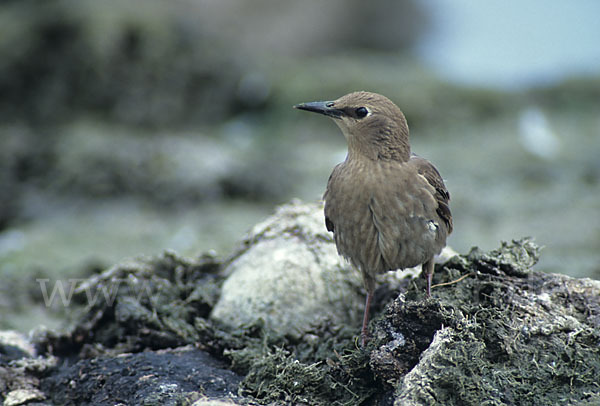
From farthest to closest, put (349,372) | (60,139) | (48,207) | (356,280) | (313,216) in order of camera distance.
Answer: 1. (60,139)
2. (48,207)
3. (313,216)
4. (356,280)
5. (349,372)

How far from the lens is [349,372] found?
3693 millimetres

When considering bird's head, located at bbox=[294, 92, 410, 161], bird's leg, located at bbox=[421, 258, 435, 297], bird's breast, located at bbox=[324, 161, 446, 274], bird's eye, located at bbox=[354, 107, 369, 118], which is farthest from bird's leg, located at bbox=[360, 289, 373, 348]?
bird's eye, located at bbox=[354, 107, 369, 118]

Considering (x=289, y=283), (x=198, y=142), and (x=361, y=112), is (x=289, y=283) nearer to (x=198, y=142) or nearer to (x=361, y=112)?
(x=361, y=112)

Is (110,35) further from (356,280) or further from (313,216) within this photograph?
(356,280)

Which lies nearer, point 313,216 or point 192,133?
point 313,216

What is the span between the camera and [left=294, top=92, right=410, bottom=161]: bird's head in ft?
14.0

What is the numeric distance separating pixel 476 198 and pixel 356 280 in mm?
5051

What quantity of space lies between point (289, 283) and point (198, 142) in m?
6.47

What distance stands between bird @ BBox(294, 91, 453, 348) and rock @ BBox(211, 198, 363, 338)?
37cm

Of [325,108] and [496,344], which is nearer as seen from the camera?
[496,344]

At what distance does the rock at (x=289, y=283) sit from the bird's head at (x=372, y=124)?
101 centimetres

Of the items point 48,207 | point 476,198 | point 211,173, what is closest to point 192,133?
point 211,173

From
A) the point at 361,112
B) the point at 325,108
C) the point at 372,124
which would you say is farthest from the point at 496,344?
the point at 325,108

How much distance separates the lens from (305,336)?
446cm
